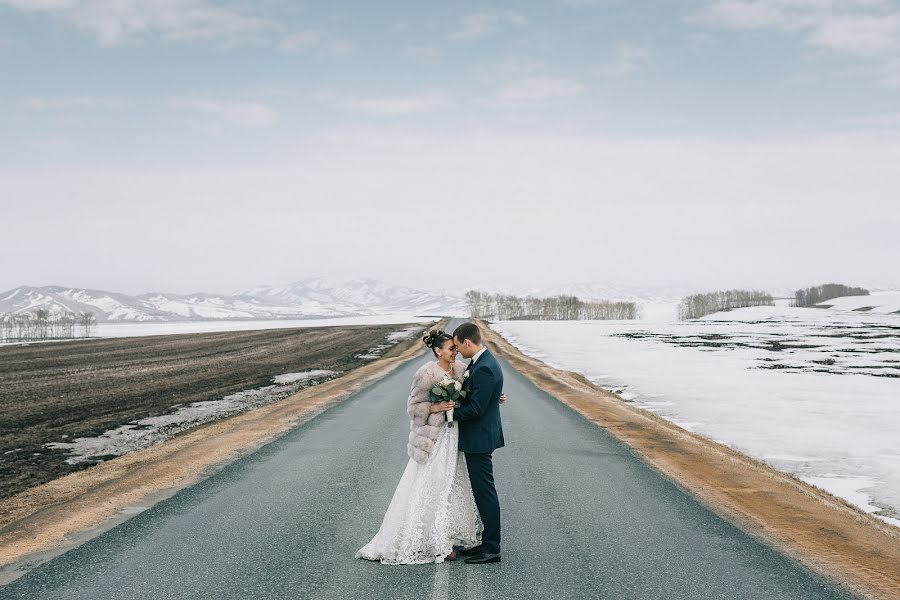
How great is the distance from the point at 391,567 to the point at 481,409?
187 cm

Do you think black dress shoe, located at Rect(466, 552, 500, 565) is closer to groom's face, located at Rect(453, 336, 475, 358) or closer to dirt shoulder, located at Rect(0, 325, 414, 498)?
groom's face, located at Rect(453, 336, 475, 358)

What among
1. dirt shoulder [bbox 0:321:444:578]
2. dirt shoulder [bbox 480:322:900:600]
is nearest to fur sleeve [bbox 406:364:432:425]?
dirt shoulder [bbox 480:322:900:600]

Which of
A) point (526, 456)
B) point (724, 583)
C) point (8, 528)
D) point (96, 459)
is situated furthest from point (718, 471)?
point (96, 459)

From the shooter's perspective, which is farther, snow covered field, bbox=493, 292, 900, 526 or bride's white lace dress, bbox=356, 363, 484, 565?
snow covered field, bbox=493, 292, 900, 526

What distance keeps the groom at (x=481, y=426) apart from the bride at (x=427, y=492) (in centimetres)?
16

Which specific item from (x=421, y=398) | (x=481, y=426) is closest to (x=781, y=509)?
(x=481, y=426)

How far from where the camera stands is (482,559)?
6.27 metres

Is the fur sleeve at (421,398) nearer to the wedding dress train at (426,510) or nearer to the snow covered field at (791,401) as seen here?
the wedding dress train at (426,510)

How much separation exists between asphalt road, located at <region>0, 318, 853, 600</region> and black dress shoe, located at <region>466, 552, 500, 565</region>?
99mm

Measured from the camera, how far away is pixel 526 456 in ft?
37.4

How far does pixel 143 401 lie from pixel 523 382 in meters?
14.0

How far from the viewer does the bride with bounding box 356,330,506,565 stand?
20.3 feet

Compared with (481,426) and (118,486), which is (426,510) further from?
(118,486)

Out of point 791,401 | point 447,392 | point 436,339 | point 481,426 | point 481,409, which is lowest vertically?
point 791,401
